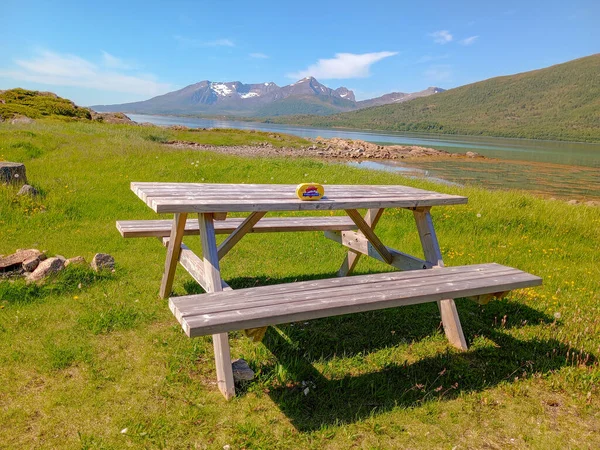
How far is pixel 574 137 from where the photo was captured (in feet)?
388

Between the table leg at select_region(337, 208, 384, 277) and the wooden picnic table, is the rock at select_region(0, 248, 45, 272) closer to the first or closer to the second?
the wooden picnic table

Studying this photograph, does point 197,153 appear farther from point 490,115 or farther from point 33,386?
point 490,115

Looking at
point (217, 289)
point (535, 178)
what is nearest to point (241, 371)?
point (217, 289)

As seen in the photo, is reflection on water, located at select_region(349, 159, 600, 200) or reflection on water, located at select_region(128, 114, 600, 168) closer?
reflection on water, located at select_region(349, 159, 600, 200)

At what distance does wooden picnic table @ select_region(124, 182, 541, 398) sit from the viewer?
2734mm

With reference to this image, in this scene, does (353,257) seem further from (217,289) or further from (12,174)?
(12,174)

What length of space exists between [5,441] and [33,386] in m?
0.58

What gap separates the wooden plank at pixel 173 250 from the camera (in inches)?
148

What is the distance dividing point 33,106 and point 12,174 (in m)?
34.0

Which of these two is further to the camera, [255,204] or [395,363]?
[395,363]

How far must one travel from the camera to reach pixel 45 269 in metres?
4.52

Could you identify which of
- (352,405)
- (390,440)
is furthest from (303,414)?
(390,440)

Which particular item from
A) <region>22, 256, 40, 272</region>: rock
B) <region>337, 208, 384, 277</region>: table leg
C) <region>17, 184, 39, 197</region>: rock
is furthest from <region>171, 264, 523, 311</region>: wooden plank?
<region>17, 184, 39, 197</region>: rock

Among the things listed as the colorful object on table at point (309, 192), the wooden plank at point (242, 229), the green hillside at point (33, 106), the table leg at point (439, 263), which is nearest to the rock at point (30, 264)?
the wooden plank at point (242, 229)
